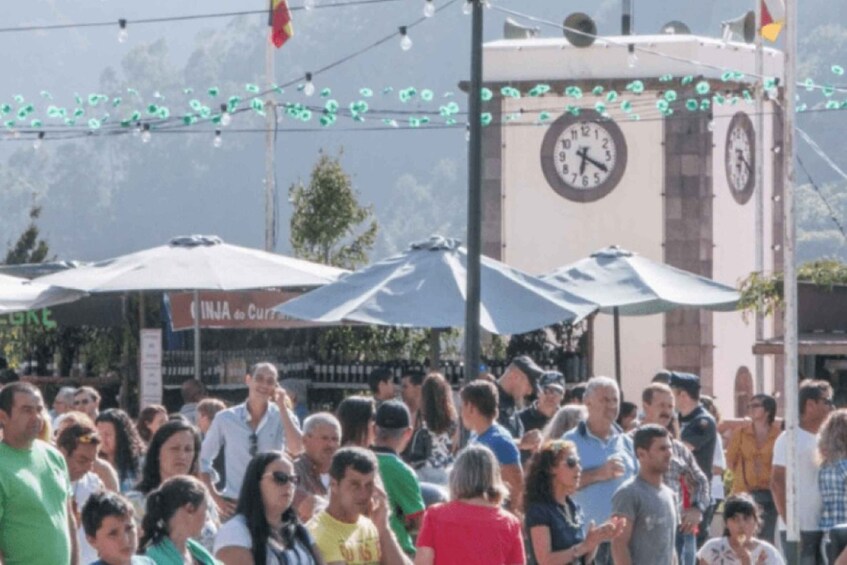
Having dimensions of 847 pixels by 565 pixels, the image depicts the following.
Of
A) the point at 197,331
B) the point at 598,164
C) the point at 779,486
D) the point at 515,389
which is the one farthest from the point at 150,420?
the point at 598,164

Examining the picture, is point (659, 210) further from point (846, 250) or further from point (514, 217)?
point (846, 250)

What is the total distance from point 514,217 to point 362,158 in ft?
360

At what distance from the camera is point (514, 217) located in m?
32.9

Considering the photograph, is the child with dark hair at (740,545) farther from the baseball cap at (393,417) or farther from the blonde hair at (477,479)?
the blonde hair at (477,479)

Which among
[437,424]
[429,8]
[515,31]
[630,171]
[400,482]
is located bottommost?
[400,482]

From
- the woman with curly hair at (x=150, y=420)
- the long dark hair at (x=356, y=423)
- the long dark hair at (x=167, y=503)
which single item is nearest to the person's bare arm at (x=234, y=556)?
the long dark hair at (x=167, y=503)

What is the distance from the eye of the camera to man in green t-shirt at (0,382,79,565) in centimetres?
939

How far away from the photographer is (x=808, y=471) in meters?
13.8

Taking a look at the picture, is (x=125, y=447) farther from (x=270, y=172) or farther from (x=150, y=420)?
(x=270, y=172)

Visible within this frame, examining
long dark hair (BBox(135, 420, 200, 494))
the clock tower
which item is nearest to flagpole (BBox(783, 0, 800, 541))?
long dark hair (BBox(135, 420, 200, 494))

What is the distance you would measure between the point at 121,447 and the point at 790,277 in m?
5.02

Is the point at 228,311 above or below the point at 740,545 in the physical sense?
Result: above

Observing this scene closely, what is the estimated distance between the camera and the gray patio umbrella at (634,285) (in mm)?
20531

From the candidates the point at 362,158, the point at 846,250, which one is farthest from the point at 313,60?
the point at 846,250
